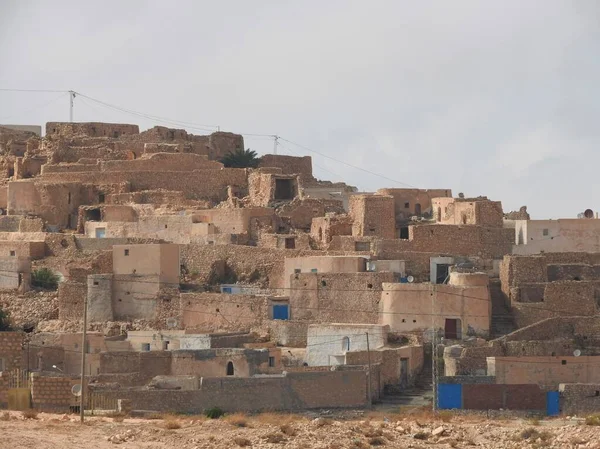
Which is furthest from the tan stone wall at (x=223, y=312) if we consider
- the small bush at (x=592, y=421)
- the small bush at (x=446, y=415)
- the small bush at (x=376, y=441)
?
the small bush at (x=376, y=441)

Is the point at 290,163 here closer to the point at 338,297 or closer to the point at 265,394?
the point at 338,297

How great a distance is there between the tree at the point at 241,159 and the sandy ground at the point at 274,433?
26.1 metres

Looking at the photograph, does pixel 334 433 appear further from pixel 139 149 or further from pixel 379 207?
pixel 139 149

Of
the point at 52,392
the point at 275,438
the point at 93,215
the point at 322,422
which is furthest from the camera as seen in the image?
the point at 93,215

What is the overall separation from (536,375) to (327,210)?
1431 cm

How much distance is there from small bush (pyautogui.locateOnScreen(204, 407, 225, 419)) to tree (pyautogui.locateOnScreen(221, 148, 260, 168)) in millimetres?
24659

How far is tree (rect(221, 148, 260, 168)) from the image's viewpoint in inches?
2606

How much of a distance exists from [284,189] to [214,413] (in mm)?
20232

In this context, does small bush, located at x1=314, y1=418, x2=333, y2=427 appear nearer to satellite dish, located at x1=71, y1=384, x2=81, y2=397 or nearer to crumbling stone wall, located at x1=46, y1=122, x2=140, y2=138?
satellite dish, located at x1=71, y1=384, x2=81, y2=397

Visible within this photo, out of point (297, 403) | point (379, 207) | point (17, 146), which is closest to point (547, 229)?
point (379, 207)

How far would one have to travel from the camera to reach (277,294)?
5116 centimetres

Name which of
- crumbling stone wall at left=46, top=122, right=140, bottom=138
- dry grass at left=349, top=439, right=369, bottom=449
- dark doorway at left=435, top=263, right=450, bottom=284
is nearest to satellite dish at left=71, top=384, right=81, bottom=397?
dry grass at left=349, top=439, right=369, bottom=449

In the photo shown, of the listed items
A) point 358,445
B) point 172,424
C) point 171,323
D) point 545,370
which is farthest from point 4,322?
point 358,445

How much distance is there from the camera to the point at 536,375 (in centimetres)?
4516
